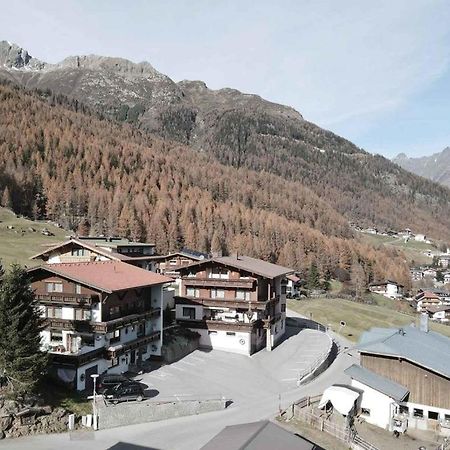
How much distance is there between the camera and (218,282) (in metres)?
57.2

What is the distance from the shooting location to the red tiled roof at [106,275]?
133ft

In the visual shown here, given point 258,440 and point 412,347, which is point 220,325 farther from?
point 258,440

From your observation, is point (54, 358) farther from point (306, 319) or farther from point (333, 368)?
point (306, 319)

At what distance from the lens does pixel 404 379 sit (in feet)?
140

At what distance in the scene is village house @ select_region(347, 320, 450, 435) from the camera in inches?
1597

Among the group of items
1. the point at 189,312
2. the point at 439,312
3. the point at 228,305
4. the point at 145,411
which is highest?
the point at 228,305

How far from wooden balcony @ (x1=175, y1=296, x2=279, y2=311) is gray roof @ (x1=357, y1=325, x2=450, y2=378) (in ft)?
39.4

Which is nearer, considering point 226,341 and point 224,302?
point 226,341

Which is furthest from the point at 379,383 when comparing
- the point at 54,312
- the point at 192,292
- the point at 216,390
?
the point at 54,312

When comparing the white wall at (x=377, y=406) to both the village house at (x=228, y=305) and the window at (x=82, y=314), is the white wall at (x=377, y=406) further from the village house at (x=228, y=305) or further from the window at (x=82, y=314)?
the window at (x=82, y=314)

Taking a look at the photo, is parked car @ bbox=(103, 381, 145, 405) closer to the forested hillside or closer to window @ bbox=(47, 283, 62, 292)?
window @ bbox=(47, 283, 62, 292)

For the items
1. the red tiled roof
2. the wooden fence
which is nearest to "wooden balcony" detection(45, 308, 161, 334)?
the red tiled roof

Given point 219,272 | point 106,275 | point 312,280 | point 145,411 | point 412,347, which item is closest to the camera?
point 145,411

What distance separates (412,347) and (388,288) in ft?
372
